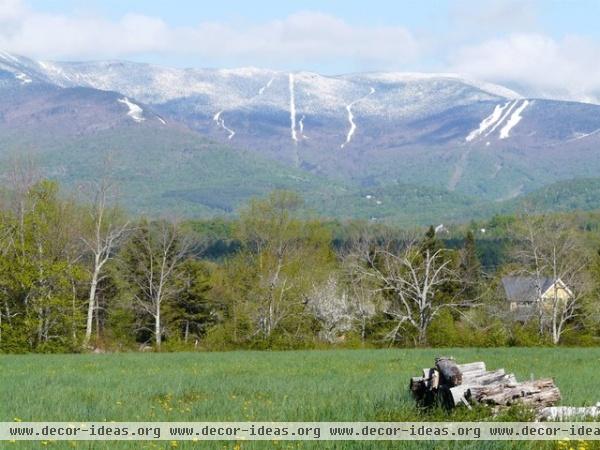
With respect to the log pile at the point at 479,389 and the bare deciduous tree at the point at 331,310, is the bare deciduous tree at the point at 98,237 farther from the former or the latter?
the log pile at the point at 479,389

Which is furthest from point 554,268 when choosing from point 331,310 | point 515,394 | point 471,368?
point 515,394

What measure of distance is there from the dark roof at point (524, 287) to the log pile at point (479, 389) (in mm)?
42400

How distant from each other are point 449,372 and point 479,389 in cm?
58

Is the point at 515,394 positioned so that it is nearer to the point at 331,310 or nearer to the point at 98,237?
the point at 98,237

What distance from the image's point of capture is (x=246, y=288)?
6488cm

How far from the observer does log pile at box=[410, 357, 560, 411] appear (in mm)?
10148

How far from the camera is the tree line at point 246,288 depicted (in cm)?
4069

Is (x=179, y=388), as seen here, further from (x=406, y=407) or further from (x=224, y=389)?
(x=406, y=407)

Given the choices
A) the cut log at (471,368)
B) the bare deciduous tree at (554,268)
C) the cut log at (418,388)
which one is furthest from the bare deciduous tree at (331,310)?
the cut log at (471,368)

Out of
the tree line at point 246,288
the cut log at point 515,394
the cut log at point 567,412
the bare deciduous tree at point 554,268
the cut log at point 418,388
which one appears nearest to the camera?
the cut log at point 567,412

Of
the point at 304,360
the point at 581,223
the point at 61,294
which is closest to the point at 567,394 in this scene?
the point at 304,360

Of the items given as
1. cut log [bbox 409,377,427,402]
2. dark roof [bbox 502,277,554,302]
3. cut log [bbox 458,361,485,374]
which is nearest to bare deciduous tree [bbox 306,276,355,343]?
dark roof [bbox 502,277,554,302]

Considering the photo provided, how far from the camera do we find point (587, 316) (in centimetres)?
5266

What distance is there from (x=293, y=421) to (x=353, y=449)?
1812mm
